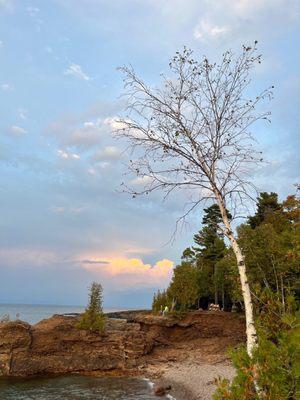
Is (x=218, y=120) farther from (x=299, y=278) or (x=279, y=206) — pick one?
(x=279, y=206)

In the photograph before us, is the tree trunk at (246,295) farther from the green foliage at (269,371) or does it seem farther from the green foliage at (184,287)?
the green foliage at (184,287)

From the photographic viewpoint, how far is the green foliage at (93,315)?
127 ft

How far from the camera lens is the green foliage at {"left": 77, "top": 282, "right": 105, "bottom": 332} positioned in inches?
1519

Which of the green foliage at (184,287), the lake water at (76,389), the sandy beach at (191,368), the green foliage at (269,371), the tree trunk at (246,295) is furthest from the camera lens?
the green foliage at (184,287)

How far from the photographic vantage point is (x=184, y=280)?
162 feet

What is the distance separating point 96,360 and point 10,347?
7893 millimetres

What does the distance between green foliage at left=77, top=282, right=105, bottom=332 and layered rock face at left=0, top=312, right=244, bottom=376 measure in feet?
1.97

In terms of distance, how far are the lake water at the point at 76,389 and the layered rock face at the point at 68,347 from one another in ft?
10.0

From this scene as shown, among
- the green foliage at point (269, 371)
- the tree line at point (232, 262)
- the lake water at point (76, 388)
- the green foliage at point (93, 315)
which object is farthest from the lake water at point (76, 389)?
the green foliage at point (269, 371)

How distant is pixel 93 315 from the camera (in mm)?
39312

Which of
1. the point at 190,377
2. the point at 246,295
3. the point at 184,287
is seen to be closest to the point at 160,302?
the point at 184,287

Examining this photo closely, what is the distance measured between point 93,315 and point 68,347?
3856 mm

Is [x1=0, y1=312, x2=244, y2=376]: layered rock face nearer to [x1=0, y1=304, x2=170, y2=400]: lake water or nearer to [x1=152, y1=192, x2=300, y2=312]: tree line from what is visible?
[x1=0, y1=304, x2=170, y2=400]: lake water

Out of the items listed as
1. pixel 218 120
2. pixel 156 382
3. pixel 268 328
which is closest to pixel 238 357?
pixel 268 328
